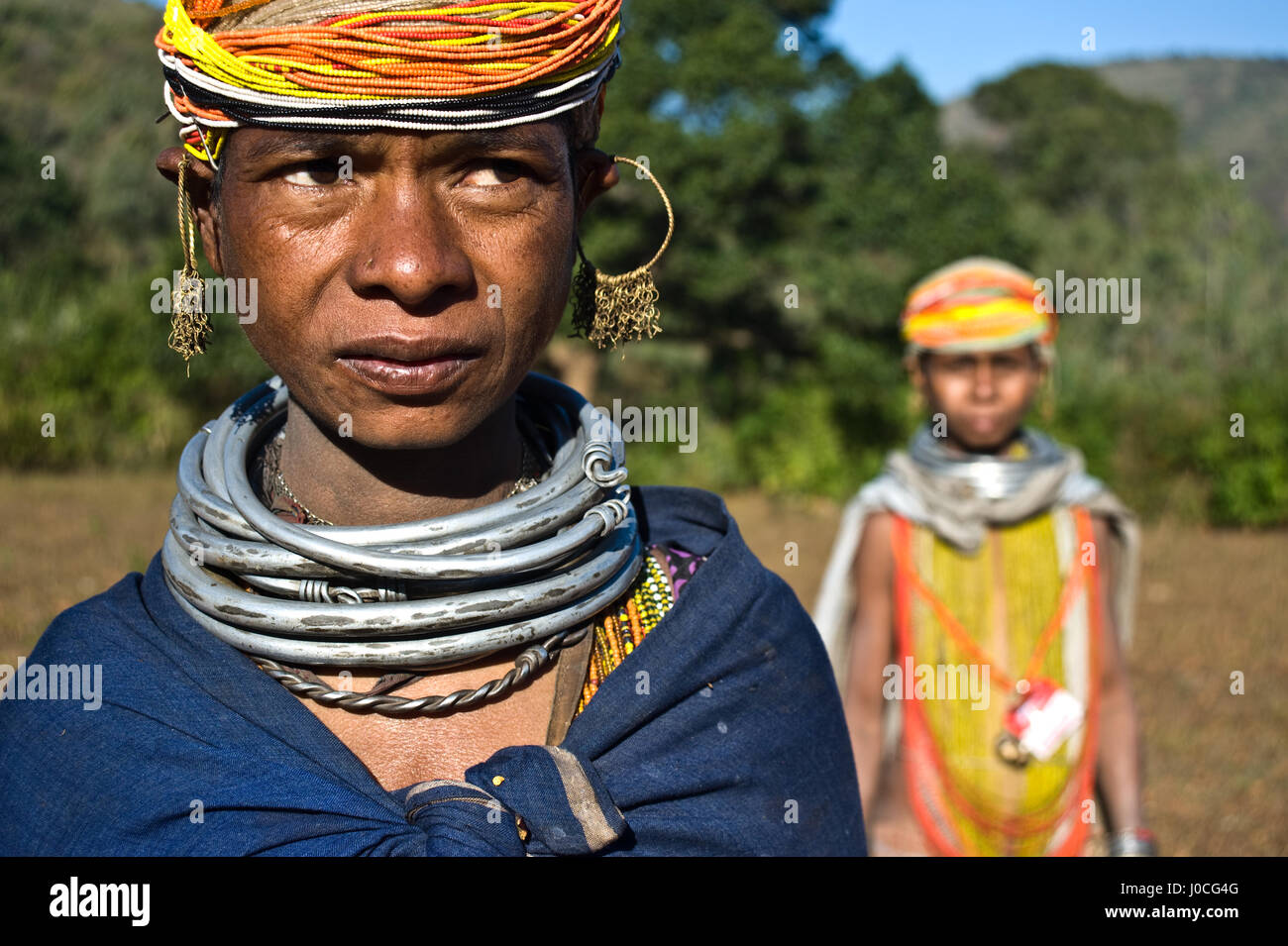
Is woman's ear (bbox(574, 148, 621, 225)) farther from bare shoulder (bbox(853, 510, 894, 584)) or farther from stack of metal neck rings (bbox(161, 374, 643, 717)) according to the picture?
bare shoulder (bbox(853, 510, 894, 584))

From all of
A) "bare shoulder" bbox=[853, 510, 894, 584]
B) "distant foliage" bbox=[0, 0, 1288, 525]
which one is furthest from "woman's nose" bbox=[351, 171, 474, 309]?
"distant foliage" bbox=[0, 0, 1288, 525]

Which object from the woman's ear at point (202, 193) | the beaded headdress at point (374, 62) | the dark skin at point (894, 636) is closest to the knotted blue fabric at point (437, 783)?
the woman's ear at point (202, 193)

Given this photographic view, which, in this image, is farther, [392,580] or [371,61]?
[392,580]

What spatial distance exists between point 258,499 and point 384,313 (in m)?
0.47

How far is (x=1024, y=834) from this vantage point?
167 inches

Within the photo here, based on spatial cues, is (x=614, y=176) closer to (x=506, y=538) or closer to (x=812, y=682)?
(x=506, y=538)

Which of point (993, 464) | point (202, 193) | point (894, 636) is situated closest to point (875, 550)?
point (894, 636)

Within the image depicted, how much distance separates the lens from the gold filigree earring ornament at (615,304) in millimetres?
2084

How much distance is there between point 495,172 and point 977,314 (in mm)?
3545

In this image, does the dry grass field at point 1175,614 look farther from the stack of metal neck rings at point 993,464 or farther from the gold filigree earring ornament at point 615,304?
the gold filigree earring ornament at point 615,304

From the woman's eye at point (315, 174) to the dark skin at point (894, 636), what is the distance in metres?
3.24

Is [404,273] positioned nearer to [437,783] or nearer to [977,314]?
[437,783]

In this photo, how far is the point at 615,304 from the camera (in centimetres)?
209
